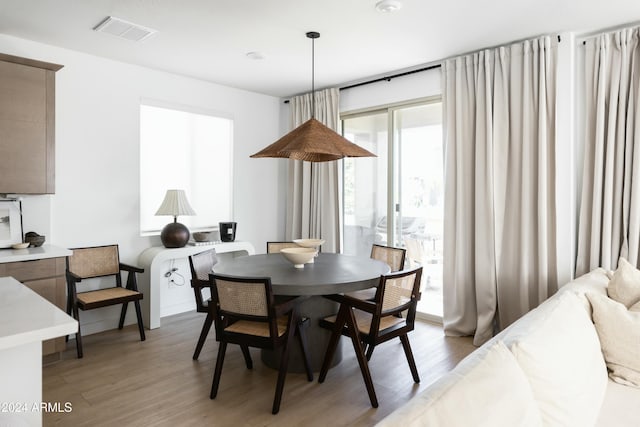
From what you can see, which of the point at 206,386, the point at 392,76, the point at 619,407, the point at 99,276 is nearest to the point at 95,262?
the point at 99,276

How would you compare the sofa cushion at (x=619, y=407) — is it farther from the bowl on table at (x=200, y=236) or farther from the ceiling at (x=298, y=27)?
the bowl on table at (x=200, y=236)

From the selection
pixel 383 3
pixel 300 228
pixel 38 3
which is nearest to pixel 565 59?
pixel 383 3

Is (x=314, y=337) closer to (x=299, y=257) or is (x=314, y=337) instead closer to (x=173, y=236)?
(x=299, y=257)

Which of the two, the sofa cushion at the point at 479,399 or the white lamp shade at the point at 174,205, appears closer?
the sofa cushion at the point at 479,399

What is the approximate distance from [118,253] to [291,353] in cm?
204

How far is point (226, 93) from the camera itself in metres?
4.94

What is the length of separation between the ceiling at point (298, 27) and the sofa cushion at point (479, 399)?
236cm

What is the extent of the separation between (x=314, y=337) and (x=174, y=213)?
6.41 feet

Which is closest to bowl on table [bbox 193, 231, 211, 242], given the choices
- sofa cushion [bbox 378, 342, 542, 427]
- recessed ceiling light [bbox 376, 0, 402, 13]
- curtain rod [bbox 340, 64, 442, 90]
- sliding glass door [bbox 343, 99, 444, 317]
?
sliding glass door [bbox 343, 99, 444, 317]

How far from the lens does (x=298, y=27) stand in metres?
3.20

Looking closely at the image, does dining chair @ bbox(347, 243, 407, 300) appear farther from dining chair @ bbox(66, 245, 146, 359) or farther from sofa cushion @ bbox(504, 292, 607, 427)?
dining chair @ bbox(66, 245, 146, 359)

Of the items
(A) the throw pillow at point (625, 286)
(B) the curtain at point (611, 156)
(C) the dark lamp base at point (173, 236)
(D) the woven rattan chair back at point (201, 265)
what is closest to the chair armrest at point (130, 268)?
(C) the dark lamp base at point (173, 236)

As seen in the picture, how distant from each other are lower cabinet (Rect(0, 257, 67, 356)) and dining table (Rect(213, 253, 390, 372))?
47.9 inches

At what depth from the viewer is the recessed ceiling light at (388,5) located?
2742 millimetres
